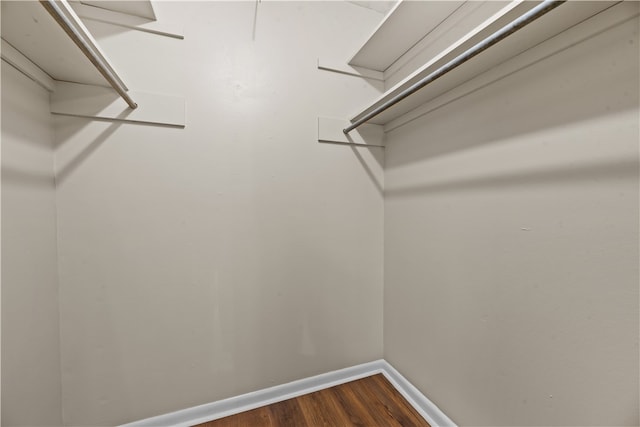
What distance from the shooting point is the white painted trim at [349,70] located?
4.28ft

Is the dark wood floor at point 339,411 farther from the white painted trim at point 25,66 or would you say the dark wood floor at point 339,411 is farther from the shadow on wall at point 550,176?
the white painted trim at point 25,66

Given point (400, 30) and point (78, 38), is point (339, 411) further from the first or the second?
point (400, 30)

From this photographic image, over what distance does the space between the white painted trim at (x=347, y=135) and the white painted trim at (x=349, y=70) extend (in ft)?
0.94

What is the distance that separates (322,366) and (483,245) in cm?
106

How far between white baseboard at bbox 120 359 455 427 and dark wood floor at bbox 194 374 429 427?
2cm

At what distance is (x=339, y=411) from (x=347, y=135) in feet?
4.74

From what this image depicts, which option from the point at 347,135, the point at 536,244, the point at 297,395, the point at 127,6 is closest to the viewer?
the point at 536,244

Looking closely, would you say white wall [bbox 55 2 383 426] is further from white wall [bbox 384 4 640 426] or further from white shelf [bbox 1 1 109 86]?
white wall [bbox 384 4 640 426]

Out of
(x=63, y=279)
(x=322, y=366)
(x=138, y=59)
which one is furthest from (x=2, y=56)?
(x=322, y=366)

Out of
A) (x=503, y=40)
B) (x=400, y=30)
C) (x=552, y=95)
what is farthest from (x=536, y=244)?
(x=400, y=30)

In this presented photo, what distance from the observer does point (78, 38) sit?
0.62 meters

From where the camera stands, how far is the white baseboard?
106 cm

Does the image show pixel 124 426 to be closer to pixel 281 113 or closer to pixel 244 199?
pixel 244 199

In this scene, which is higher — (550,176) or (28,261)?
(550,176)
